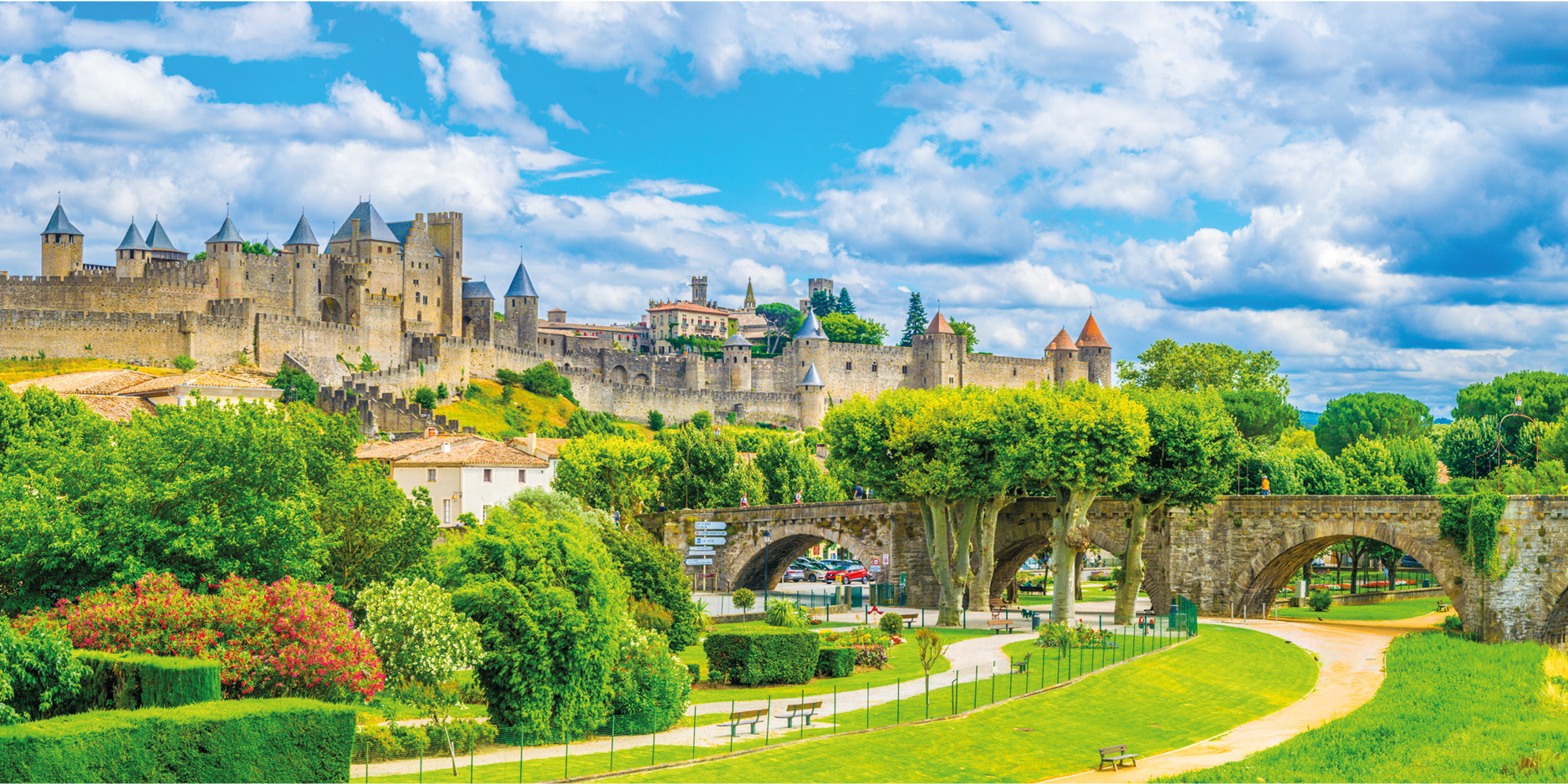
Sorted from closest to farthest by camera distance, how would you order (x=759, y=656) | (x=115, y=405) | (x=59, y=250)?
(x=759, y=656)
(x=115, y=405)
(x=59, y=250)

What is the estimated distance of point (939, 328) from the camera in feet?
440

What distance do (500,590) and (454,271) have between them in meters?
88.9

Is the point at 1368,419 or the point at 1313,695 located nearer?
the point at 1313,695

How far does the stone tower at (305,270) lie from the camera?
331 feet

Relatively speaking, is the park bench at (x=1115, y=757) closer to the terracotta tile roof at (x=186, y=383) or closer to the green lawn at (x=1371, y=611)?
the green lawn at (x=1371, y=611)

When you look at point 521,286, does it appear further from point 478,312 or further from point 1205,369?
point 1205,369

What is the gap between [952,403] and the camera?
4984cm

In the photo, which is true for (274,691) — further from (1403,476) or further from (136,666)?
(1403,476)

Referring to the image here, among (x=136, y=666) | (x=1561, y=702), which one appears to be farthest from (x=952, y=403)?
(x=136, y=666)

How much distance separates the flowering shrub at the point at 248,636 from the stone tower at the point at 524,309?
94.1 meters

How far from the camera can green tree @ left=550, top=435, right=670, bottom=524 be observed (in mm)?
63562

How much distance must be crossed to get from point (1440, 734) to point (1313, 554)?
70.2 ft


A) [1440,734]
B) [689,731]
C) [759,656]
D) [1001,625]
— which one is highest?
[759,656]

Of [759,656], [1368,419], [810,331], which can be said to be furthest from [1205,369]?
[759,656]
